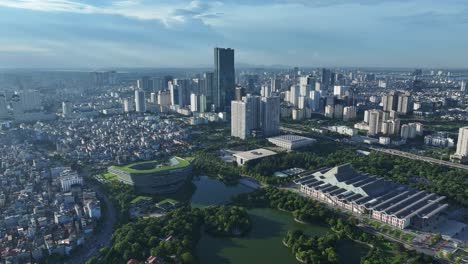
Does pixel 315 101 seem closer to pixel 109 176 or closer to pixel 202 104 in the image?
pixel 202 104

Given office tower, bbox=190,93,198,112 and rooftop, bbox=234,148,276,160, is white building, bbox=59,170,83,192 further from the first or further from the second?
office tower, bbox=190,93,198,112

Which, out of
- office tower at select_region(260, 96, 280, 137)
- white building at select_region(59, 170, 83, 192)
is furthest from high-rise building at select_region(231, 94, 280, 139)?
white building at select_region(59, 170, 83, 192)

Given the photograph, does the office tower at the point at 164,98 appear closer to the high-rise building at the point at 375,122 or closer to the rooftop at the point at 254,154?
the rooftop at the point at 254,154

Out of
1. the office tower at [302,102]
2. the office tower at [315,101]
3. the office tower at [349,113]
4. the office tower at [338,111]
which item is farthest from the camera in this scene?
the office tower at [315,101]

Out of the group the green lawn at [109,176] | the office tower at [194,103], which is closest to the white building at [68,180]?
the green lawn at [109,176]

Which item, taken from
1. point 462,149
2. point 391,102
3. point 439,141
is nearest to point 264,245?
point 462,149

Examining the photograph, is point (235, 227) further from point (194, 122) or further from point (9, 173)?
point (194, 122)
